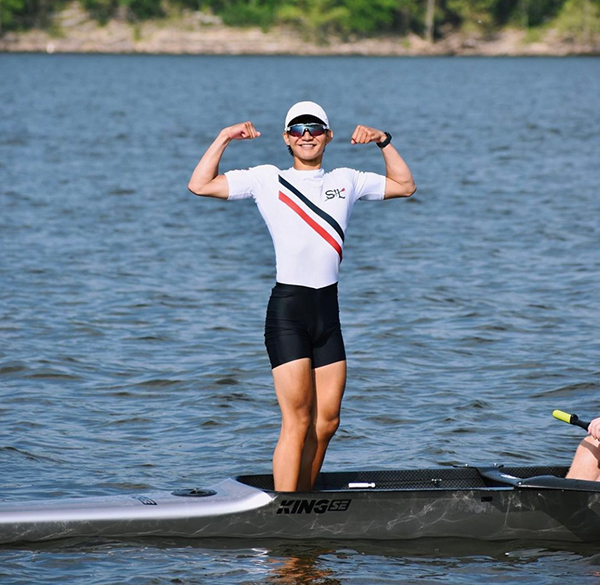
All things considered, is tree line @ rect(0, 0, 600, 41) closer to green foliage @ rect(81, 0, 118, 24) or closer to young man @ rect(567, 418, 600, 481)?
green foliage @ rect(81, 0, 118, 24)

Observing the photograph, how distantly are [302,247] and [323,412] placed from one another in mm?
1008

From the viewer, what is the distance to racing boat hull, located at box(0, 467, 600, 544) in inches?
300

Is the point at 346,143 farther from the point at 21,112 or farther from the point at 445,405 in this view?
the point at 445,405

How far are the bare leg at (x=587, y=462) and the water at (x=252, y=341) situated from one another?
0.47m

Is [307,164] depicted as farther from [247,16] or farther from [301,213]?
[247,16]

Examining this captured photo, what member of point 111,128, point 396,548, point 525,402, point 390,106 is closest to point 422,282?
point 525,402

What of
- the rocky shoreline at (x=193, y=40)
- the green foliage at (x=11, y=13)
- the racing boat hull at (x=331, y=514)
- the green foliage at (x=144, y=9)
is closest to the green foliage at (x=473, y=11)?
the rocky shoreline at (x=193, y=40)

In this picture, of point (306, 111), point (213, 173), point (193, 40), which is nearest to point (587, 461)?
point (306, 111)

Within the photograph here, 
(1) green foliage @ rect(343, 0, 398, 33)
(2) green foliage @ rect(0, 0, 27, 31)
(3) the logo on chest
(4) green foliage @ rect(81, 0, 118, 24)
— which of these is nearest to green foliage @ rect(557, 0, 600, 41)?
(1) green foliage @ rect(343, 0, 398, 33)

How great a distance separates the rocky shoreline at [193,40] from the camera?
115 meters

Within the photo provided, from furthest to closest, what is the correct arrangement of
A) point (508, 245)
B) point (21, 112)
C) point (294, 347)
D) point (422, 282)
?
point (21, 112) < point (508, 245) < point (422, 282) < point (294, 347)

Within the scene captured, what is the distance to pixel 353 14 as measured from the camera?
120 m

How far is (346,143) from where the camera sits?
124 ft

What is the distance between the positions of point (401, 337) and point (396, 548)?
6.25 m
